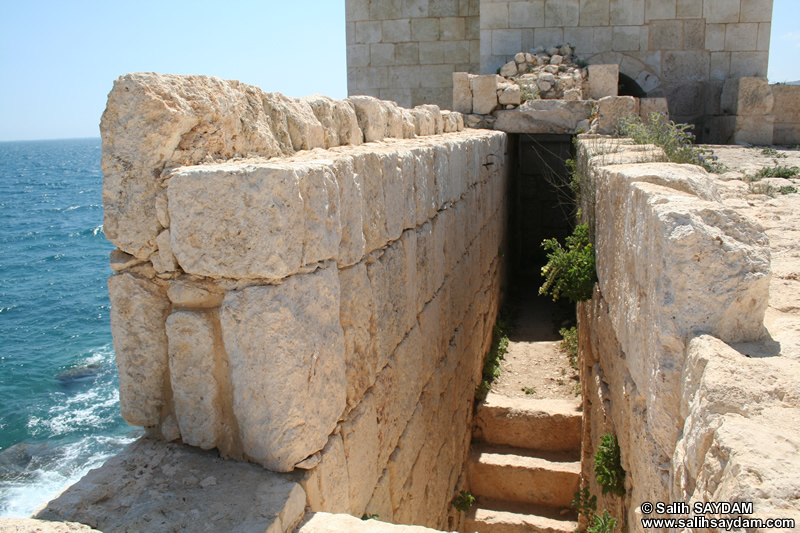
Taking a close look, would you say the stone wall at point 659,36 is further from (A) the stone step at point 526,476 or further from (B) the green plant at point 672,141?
(A) the stone step at point 526,476

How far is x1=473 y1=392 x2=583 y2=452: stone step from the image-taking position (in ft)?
22.4

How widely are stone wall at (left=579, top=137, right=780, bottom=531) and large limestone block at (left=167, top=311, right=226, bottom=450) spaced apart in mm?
1717

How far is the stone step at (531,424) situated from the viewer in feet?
22.4

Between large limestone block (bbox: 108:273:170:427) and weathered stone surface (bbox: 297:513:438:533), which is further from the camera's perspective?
large limestone block (bbox: 108:273:170:427)

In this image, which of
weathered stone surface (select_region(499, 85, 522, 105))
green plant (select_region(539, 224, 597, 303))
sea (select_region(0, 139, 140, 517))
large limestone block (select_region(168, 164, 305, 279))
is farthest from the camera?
sea (select_region(0, 139, 140, 517))

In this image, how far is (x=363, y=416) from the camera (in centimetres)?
314

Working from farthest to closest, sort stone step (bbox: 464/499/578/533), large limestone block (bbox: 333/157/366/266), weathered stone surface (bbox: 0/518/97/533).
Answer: stone step (bbox: 464/499/578/533) < large limestone block (bbox: 333/157/366/266) < weathered stone surface (bbox: 0/518/97/533)

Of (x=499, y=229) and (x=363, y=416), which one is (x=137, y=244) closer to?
(x=363, y=416)

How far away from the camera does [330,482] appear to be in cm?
268

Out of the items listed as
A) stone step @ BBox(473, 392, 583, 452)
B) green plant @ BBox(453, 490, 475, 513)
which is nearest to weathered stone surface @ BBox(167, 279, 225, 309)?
green plant @ BBox(453, 490, 475, 513)

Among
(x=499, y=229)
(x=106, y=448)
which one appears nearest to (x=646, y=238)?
(x=499, y=229)

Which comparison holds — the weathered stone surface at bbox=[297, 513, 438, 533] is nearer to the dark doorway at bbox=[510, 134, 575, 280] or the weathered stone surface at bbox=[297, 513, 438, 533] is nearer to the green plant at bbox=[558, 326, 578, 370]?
the green plant at bbox=[558, 326, 578, 370]

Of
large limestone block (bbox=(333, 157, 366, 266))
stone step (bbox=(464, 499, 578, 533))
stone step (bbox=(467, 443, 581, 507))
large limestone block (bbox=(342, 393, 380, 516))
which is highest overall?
large limestone block (bbox=(333, 157, 366, 266))

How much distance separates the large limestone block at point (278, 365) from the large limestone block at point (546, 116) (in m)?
7.93
